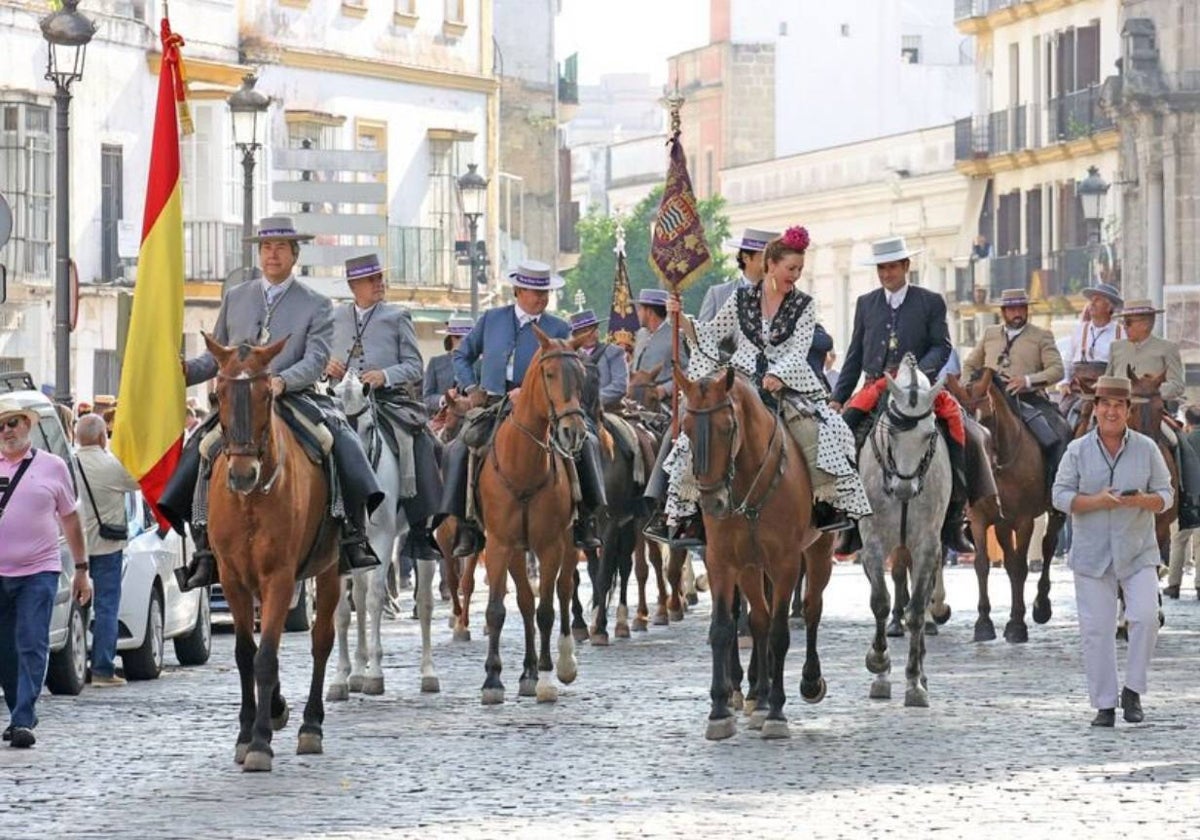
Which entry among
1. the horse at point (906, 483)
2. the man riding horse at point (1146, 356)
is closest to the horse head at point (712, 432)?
the horse at point (906, 483)

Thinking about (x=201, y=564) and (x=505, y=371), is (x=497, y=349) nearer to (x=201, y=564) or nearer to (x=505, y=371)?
(x=505, y=371)

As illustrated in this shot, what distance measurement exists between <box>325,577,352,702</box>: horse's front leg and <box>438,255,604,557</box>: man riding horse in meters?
0.75

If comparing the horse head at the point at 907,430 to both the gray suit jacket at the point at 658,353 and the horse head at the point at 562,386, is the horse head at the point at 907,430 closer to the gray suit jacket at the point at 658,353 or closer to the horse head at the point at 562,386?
the horse head at the point at 562,386

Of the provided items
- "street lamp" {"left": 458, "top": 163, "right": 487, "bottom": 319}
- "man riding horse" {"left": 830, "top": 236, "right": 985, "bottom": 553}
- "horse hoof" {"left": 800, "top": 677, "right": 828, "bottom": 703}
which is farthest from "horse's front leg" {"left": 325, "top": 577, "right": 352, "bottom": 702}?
"street lamp" {"left": 458, "top": 163, "right": 487, "bottom": 319}

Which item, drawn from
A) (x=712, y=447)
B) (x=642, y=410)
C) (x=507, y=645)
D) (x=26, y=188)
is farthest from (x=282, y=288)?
(x=26, y=188)

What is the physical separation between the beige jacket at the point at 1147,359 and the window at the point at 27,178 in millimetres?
21549

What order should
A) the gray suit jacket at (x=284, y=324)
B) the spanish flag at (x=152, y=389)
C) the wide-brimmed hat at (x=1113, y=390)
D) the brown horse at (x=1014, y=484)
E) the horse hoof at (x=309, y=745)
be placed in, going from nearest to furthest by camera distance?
the horse hoof at (x=309, y=745), the gray suit jacket at (x=284, y=324), the wide-brimmed hat at (x=1113, y=390), the spanish flag at (x=152, y=389), the brown horse at (x=1014, y=484)

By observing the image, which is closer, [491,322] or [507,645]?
[491,322]

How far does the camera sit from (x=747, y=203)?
9550 cm

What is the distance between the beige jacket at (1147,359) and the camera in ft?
82.9

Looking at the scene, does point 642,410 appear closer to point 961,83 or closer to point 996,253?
point 996,253

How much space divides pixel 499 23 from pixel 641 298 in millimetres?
54273

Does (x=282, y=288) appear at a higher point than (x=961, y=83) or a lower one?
lower

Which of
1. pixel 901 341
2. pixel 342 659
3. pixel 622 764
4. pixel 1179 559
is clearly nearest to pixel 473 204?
pixel 1179 559
